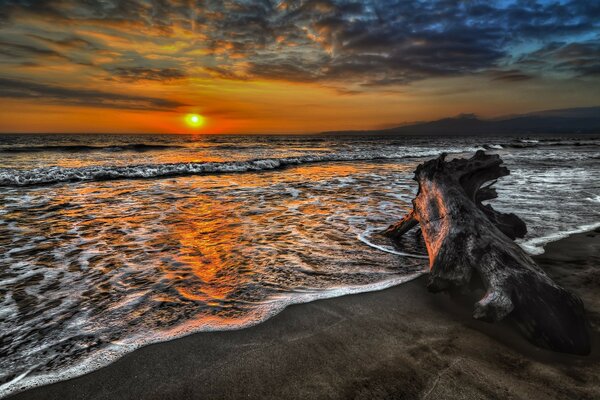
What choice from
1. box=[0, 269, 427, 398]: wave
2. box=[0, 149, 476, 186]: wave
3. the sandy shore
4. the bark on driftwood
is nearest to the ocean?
box=[0, 269, 427, 398]: wave

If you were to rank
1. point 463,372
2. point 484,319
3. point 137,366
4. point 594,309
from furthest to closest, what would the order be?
1. point 594,309
2. point 484,319
3. point 137,366
4. point 463,372

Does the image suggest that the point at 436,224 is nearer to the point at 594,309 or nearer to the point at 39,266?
the point at 594,309

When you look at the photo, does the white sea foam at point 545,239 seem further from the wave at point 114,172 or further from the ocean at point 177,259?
the wave at point 114,172

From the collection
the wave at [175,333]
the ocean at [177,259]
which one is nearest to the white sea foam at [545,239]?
the ocean at [177,259]

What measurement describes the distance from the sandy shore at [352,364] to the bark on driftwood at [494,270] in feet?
0.57

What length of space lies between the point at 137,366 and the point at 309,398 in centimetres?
128

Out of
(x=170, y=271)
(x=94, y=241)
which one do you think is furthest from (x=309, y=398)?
(x=94, y=241)

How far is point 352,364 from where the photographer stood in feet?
7.30

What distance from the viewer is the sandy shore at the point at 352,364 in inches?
78.4

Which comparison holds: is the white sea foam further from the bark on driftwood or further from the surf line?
the surf line

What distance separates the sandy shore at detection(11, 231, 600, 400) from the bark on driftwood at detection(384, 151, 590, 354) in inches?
6.8

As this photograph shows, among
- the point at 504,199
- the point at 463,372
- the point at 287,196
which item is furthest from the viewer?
the point at 287,196

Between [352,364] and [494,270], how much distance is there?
5.01 ft

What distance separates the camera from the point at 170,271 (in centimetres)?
396
